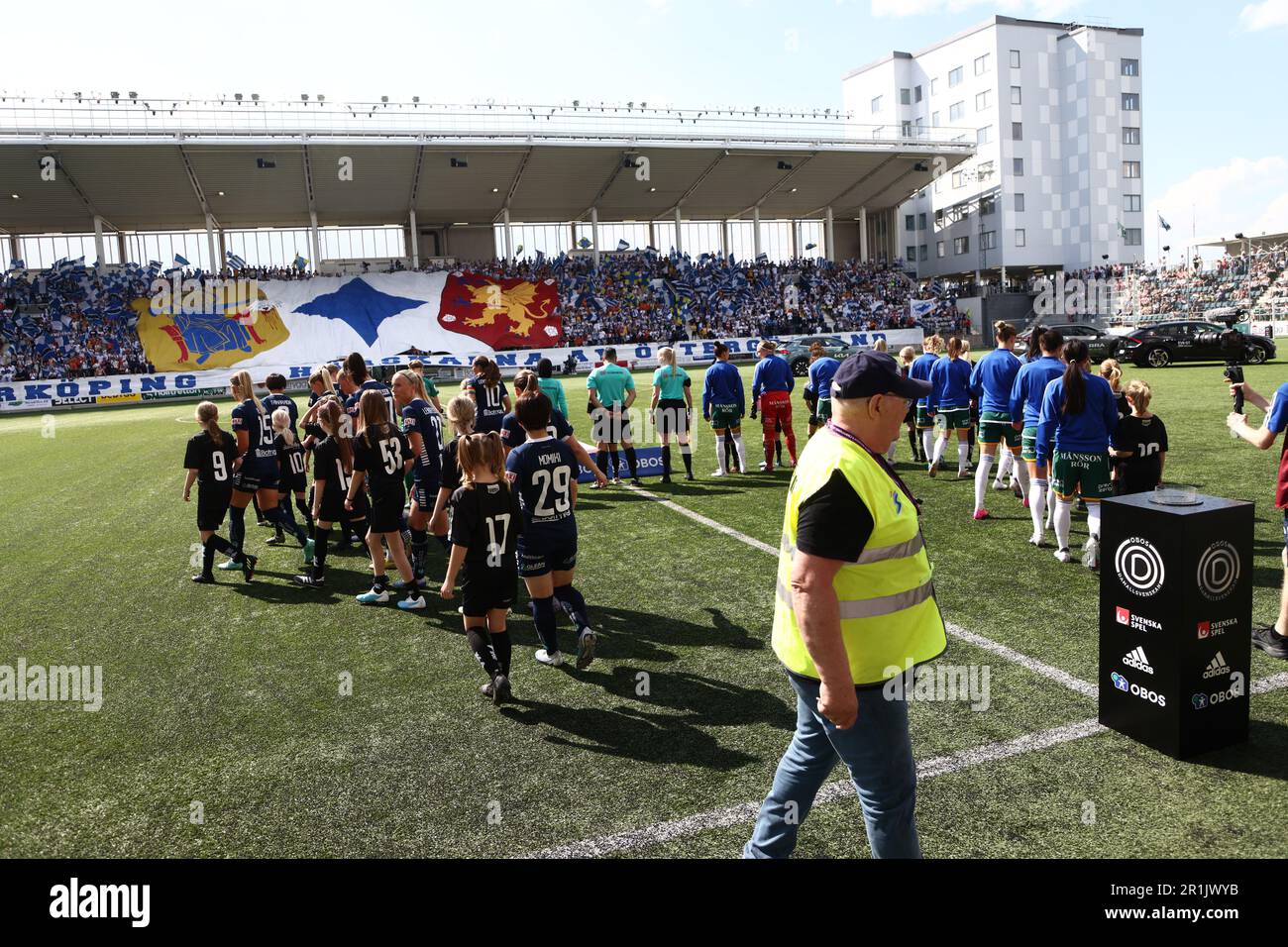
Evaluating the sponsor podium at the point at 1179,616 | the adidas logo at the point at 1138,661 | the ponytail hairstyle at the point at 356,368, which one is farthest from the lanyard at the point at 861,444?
the ponytail hairstyle at the point at 356,368

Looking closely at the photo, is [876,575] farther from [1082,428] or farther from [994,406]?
[994,406]

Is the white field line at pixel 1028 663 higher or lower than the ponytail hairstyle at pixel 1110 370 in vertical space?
lower

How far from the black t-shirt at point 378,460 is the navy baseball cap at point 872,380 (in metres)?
5.29

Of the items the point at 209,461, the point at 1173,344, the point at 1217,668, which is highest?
the point at 1173,344

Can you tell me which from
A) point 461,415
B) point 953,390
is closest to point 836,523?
point 461,415

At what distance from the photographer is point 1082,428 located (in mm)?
7395

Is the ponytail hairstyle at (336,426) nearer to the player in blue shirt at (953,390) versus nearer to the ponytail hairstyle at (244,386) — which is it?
the ponytail hairstyle at (244,386)

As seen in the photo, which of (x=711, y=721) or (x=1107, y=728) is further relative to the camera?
(x=711, y=721)

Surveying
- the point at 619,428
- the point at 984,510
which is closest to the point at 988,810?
the point at 984,510

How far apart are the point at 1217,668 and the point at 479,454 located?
4204 millimetres

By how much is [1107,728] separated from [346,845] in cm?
402

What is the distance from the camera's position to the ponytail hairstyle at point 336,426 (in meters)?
7.90
